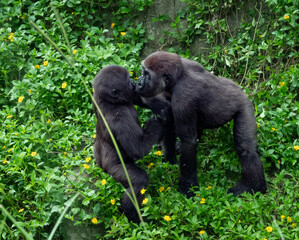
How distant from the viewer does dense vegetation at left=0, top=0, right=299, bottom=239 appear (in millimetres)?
4770

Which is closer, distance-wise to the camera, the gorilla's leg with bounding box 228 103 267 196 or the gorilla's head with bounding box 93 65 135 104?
the gorilla's head with bounding box 93 65 135 104

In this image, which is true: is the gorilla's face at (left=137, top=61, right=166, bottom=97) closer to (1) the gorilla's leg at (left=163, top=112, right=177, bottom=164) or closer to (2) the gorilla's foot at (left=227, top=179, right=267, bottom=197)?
(1) the gorilla's leg at (left=163, top=112, right=177, bottom=164)

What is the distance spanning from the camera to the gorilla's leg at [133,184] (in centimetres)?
482

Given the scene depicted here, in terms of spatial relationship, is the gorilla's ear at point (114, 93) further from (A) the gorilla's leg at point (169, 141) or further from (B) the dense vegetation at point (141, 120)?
(B) the dense vegetation at point (141, 120)

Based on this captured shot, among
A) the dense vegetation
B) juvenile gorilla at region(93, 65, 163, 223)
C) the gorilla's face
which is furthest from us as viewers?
the gorilla's face

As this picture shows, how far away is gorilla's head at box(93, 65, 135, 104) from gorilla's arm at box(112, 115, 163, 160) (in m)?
0.28

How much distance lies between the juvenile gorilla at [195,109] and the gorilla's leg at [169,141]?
340mm

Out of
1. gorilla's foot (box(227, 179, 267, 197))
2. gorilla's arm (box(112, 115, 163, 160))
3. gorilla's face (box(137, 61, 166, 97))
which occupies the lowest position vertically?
gorilla's foot (box(227, 179, 267, 197))

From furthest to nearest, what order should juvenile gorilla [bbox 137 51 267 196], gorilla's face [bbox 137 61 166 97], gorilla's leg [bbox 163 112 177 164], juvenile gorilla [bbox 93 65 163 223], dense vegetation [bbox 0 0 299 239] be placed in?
gorilla's leg [bbox 163 112 177 164], gorilla's face [bbox 137 61 166 97], juvenile gorilla [bbox 137 51 267 196], juvenile gorilla [bbox 93 65 163 223], dense vegetation [bbox 0 0 299 239]

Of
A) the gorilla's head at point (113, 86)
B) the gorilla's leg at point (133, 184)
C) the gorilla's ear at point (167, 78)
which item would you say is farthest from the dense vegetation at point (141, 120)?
the gorilla's ear at point (167, 78)

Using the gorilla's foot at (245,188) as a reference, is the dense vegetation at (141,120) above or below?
above

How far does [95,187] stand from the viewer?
520 cm

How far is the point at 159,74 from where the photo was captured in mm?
5129

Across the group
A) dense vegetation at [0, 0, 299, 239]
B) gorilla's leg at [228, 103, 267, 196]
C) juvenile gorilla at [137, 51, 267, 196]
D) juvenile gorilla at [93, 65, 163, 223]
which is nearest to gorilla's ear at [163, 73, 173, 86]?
juvenile gorilla at [137, 51, 267, 196]
